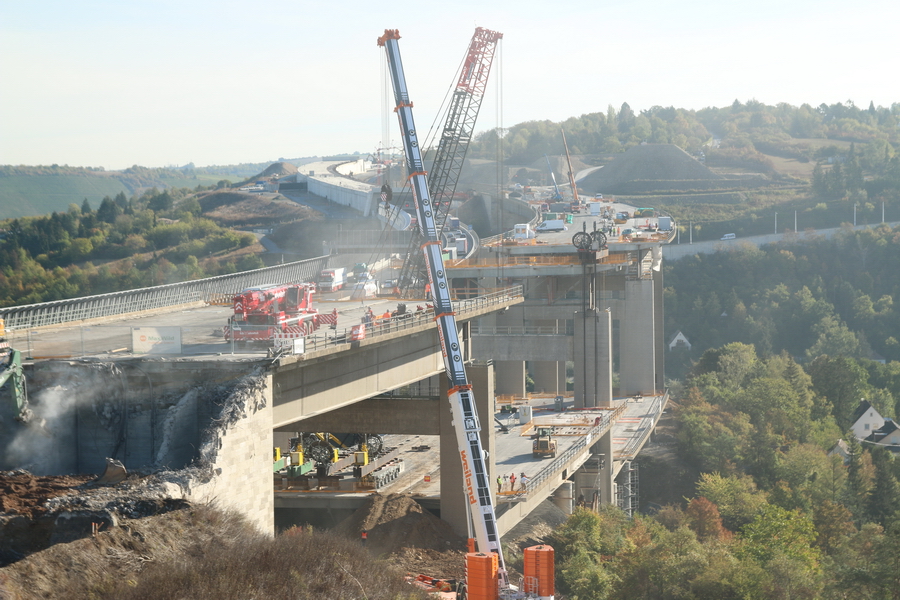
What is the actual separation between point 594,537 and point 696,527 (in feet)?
47.6

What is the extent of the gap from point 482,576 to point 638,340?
59523mm

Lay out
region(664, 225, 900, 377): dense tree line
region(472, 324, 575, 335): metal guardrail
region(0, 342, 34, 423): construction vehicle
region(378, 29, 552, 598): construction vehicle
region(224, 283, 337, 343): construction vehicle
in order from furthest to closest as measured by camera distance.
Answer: region(664, 225, 900, 377): dense tree line, region(472, 324, 575, 335): metal guardrail, region(224, 283, 337, 343): construction vehicle, region(378, 29, 552, 598): construction vehicle, region(0, 342, 34, 423): construction vehicle

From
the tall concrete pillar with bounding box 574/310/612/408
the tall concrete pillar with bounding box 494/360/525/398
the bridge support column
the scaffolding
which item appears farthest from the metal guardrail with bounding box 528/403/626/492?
the tall concrete pillar with bounding box 494/360/525/398

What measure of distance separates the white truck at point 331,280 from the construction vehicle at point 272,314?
1884cm

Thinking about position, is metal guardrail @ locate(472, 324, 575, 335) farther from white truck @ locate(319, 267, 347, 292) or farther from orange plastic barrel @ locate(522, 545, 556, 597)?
orange plastic barrel @ locate(522, 545, 556, 597)

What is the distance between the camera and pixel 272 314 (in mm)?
32812

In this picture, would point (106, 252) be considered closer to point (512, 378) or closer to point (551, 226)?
point (551, 226)

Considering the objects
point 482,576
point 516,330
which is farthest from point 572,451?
point 516,330

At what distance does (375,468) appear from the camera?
4497 centimetres

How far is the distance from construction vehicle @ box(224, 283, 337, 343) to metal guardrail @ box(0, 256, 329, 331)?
6.79m

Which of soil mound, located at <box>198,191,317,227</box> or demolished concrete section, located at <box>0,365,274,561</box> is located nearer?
demolished concrete section, located at <box>0,365,274,561</box>

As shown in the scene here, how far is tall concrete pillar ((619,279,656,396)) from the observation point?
272 ft

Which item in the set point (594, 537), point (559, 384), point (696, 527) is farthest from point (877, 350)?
point (594, 537)

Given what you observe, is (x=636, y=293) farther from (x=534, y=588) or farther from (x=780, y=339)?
(x=780, y=339)
